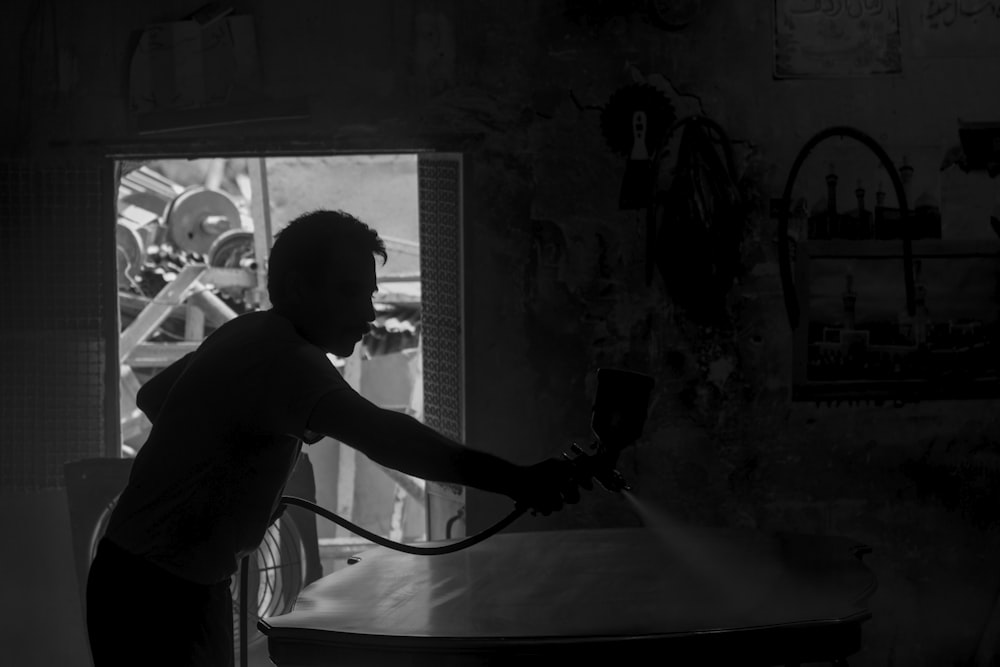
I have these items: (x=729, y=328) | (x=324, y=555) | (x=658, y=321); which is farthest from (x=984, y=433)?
(x=324, y=555)

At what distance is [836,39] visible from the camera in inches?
157

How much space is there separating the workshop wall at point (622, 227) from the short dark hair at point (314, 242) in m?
1.68

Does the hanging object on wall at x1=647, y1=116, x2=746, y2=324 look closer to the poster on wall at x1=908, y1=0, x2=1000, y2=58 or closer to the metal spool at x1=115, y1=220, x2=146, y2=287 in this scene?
the poster on wall at x1=908, y1=0, x2=1000, y2=58

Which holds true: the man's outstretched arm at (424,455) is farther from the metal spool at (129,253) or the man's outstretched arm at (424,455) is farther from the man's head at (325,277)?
the metal spool at (129,253)

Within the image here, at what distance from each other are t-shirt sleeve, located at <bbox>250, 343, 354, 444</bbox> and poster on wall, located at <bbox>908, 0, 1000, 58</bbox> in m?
3.05

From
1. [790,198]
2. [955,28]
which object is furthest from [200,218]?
[955,28]

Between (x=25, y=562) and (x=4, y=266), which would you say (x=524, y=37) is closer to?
(x=4, y=266)

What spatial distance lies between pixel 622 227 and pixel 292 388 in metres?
2.19

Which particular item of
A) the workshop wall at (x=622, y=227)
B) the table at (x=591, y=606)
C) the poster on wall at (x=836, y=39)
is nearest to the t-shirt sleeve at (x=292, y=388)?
the table at (x=591, y=606)

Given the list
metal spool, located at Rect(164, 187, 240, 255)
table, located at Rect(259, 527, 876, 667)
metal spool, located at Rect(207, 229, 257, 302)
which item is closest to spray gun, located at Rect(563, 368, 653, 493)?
table, located at Rect(259, 527, 876, 667)

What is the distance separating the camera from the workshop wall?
388cm

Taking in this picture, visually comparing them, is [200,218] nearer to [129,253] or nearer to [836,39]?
[129,253]

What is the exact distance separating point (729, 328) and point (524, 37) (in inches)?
54.8

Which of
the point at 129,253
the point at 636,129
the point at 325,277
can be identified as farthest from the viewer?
the point at 129,253
